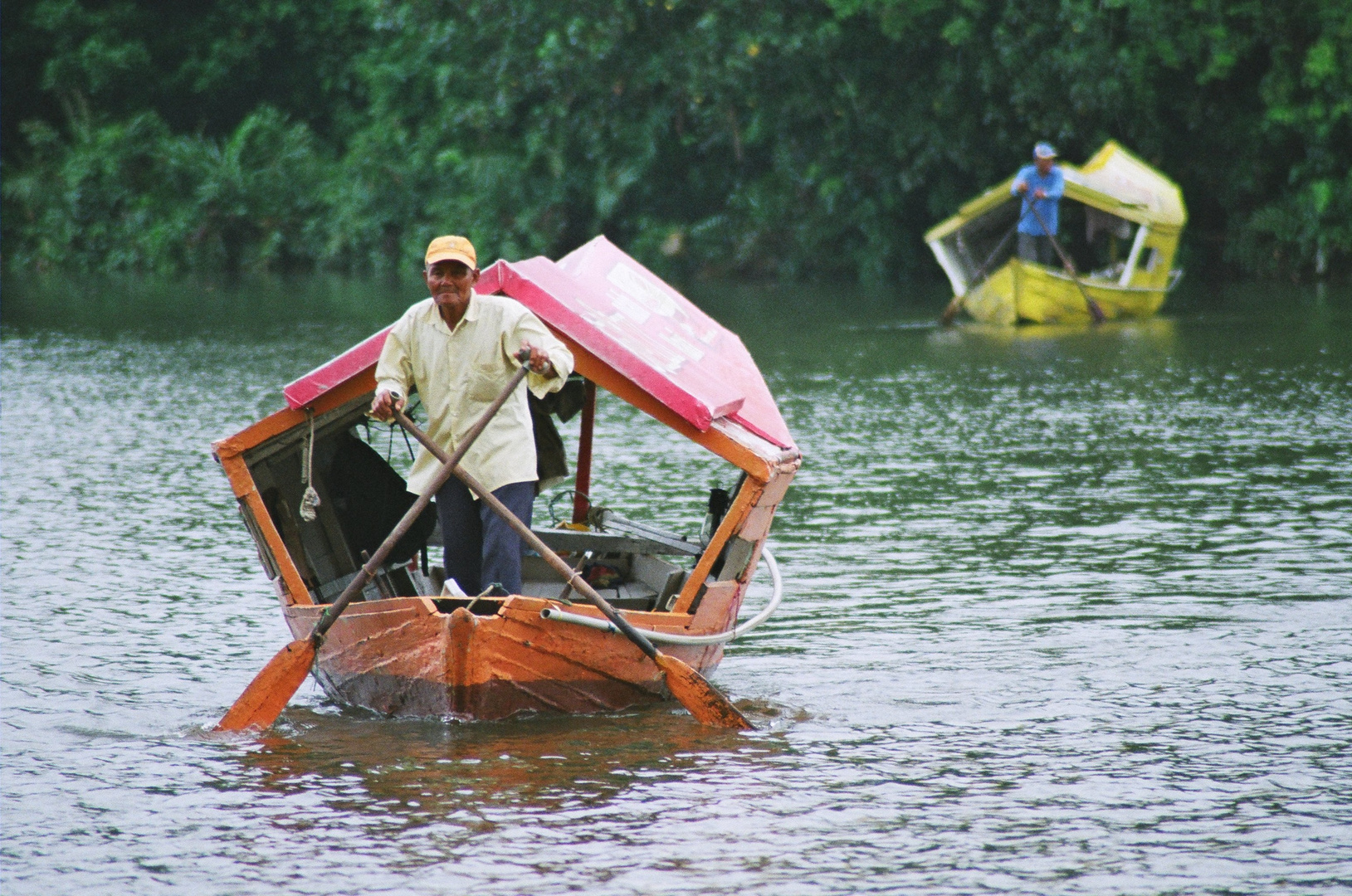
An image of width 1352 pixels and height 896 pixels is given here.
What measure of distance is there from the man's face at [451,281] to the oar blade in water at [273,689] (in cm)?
139

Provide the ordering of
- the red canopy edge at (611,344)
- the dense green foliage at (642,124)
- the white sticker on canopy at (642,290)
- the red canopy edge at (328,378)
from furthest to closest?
the dense green foliage at (642,124) < the white sticker on canopy at (642,290) < the red canopy edge at (328,378) < the red canopy edge at (611,344)

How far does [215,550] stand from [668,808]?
5.40 meters

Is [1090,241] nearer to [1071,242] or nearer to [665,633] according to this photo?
[1071,242]

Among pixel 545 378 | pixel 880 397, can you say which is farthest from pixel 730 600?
pixel 880 397

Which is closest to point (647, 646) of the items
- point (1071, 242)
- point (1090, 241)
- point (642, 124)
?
point (1090, 241)

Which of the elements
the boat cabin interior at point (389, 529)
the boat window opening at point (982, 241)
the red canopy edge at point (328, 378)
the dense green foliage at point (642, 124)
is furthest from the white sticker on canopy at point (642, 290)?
the dense green foliage at point (642, 124)

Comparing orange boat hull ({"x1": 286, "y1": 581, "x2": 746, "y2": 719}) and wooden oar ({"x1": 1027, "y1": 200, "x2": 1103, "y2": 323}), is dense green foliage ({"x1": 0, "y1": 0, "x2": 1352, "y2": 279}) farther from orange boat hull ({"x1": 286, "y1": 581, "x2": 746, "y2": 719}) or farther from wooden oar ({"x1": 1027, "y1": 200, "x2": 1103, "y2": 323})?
orange boat hull ({"x1": 286, "y1": 581, "x2": 746, "y2": 719})

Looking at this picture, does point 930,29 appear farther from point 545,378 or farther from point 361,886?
point 361,886

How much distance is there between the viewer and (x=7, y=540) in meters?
11.2

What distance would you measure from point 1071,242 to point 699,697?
25.1m

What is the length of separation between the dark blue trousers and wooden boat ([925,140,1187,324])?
56.2 ft

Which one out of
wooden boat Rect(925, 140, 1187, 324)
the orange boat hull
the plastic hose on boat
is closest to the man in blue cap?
wooden boat Rect(925, 140, 1187, 324)

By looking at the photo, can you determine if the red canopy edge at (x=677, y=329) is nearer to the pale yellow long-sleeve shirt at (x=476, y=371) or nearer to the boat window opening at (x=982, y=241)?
the pale yellow long-sleeve shirt at (x=476, y=371)

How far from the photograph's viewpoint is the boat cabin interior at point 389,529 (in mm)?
8102
